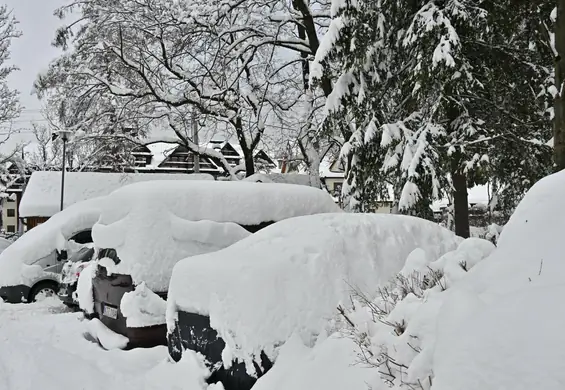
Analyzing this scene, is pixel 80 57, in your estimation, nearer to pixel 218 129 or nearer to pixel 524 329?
pixel 218 129

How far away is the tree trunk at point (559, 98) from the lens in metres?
7.54

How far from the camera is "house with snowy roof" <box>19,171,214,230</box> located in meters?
28.3

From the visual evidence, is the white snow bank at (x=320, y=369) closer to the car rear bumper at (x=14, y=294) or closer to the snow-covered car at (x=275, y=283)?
the snow-covered car at (x=275, y=283)

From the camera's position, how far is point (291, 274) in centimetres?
418

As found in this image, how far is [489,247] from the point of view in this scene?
308cm

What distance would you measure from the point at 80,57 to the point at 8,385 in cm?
1365

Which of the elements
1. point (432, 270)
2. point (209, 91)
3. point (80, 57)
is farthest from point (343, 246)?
point (80, 57)

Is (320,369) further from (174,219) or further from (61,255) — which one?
(61,255)

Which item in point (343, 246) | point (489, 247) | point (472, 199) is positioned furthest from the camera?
point (472, 199)

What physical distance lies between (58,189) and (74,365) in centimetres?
2595

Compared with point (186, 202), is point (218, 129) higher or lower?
higher

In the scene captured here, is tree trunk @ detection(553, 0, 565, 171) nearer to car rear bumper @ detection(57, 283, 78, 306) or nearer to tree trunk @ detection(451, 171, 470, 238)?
tree trunk @ detection(451, 171, 470, 238)

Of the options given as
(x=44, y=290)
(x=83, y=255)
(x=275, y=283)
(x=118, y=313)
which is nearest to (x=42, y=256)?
(x=44, y=290)

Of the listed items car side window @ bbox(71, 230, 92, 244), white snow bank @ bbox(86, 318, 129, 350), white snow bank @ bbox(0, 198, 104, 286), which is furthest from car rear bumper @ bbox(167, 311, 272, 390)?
car side window @ bbox(71, 230, 92, 244)
